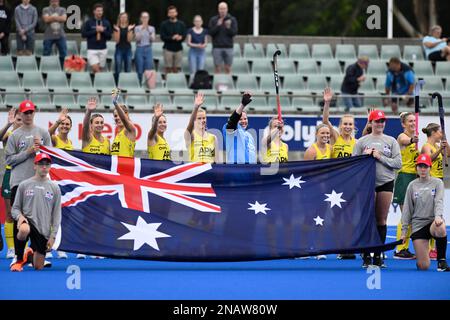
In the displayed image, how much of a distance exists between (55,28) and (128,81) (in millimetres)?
2049

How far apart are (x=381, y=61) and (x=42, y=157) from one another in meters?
14.9

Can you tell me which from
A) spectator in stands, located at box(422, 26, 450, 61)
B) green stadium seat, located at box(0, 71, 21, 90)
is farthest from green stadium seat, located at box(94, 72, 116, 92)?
spectator in stands, located at box(422, 26, 450, 61)

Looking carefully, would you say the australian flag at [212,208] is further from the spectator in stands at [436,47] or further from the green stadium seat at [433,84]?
the spectator in stands at [436,47]

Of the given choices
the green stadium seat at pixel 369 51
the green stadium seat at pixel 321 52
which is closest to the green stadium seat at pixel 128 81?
the green stadium seat at pixel 321 52

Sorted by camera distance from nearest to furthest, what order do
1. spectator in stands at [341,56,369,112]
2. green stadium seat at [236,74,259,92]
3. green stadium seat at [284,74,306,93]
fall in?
1. spectator in stands at [341,56,369,112]
2. green stadium seat at [236,74,259,92]
3. green stadium seat at [284,74,306,93]

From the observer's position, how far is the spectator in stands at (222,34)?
25.2 meters

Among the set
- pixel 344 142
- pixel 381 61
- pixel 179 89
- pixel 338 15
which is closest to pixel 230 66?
pixel 179 89

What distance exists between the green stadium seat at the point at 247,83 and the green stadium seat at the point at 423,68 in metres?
4.04

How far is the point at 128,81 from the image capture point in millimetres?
25047

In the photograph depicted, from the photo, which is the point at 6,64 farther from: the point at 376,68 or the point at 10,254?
the point at 10,254

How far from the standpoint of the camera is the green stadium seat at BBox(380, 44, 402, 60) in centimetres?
2798

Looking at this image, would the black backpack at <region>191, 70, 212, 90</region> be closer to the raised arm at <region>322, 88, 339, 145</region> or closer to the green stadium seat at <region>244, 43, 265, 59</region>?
the green stadium seat at <region>244, 43, 265, 59</region>

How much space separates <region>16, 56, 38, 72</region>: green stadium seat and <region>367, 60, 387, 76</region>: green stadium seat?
25.7 feet
